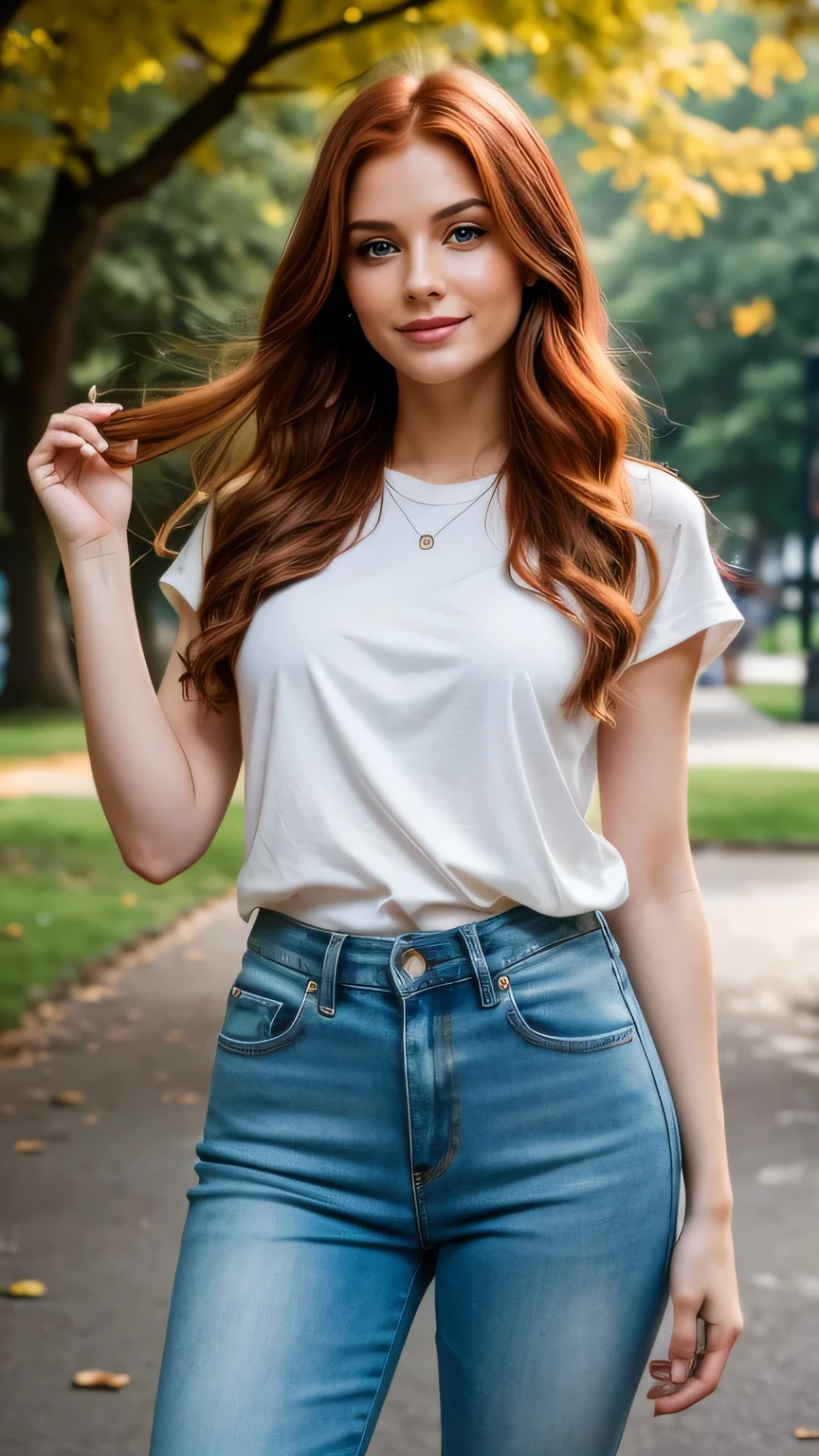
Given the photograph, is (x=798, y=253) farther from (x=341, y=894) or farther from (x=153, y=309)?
(x=341, y=894)

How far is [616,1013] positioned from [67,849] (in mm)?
8876

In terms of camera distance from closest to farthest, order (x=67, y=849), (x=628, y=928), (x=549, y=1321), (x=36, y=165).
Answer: (x=549, y=1321)
(x=628, y=928)
(x=67, y=849)
(x=36, y=165)

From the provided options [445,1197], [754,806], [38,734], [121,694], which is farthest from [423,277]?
[38,734]

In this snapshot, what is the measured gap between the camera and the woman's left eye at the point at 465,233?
82.0 inches

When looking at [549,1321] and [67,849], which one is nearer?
[549,1321]

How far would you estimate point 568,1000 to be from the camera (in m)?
1.96

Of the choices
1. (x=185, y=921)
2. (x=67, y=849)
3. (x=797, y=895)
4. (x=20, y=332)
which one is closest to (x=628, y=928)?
(x=185, y=921)

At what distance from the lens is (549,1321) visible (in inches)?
75.1

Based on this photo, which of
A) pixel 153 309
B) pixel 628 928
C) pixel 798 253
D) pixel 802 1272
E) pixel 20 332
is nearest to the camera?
pixel 628 928

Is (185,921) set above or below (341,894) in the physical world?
below

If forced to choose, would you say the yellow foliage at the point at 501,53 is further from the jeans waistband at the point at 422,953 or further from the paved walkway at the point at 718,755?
the jeans waistband at the point at 422,953

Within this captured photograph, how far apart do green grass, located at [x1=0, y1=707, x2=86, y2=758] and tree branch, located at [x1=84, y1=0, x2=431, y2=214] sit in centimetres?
559

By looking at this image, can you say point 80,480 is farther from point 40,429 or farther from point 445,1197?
point 40,429

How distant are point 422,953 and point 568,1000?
0.58ft
